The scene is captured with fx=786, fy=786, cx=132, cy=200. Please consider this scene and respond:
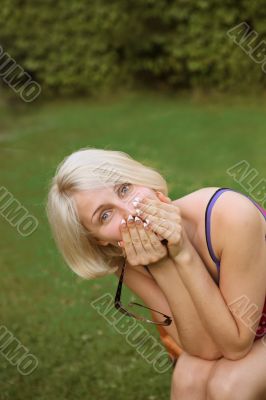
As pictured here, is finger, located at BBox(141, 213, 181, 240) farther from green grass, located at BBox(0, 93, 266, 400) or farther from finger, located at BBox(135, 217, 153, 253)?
green grass, located at BBox(0, 93, 266, 400)

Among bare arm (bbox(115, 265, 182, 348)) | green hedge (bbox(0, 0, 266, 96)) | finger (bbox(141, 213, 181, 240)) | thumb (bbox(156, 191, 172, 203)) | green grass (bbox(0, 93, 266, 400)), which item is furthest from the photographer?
green hedge (bbox(0, 0, 266, 96))

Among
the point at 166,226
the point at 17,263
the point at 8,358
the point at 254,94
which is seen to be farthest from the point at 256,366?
the point at 254,94

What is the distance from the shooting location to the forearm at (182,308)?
2.98 metres

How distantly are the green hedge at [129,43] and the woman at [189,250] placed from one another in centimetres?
801

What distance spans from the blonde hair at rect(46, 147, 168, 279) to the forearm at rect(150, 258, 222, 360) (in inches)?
10.5

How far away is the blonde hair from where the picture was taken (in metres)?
2.97

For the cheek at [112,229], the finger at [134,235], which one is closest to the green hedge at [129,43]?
the cheek at [112,229]

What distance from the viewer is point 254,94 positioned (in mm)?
11297

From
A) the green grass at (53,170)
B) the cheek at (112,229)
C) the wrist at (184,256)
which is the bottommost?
the green grass at (53,170)

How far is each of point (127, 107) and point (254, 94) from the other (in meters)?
2.00

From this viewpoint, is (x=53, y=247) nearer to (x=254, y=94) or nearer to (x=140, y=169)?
(x=140, y=169)

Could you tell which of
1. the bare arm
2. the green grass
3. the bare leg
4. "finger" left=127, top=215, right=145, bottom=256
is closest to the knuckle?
"finger" left=127, top=215, right=145, bottom=256

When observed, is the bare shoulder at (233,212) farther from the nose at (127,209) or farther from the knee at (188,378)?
the knee at (188,378)

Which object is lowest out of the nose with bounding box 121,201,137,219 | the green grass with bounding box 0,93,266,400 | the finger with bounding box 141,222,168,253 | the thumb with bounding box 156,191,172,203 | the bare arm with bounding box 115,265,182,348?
the green grass with bounding box 0,93,266,400
